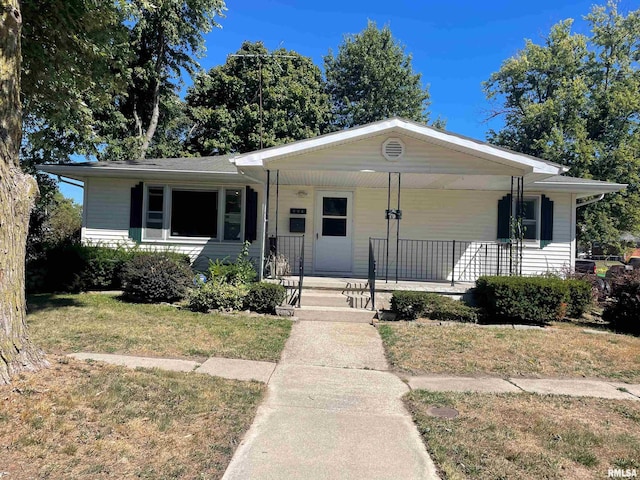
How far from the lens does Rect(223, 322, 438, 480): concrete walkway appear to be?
288cm

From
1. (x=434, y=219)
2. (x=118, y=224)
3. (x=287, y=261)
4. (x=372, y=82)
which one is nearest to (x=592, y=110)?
(x=372, y=82)

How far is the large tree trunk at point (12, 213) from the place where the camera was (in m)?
3.73

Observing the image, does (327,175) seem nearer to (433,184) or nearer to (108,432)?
(433,184)

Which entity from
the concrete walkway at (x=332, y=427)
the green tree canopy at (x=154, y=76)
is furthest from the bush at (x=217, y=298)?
the green tree canopy at (x=154, y=76)

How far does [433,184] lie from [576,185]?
361 centimetres

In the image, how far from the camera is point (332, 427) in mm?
3543

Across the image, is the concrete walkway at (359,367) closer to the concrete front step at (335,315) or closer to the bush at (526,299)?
the concrete front step at (335,315)

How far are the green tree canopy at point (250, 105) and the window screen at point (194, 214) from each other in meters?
11.1

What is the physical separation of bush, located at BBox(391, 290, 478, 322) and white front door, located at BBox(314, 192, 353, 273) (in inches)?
141

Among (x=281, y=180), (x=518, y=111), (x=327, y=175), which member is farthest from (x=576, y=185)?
(x=518, y=111)

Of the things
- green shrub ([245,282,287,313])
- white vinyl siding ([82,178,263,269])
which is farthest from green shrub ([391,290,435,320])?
white vinyl siding ([82,178,263,269])

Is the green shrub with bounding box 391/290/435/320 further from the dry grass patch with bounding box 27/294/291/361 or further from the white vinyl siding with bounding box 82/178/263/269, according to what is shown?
the white vinyl siding with bounding box 82/178/263/269

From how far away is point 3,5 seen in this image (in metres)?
3.89

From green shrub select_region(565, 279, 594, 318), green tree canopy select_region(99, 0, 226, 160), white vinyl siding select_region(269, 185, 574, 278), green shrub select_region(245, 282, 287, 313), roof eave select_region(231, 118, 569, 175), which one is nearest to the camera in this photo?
green shrub select_region(245, 282, 287, 313)
